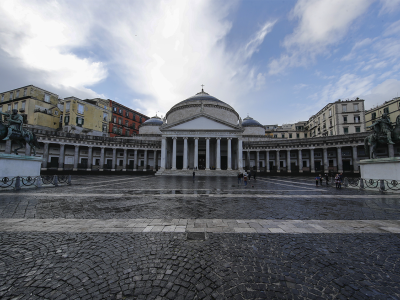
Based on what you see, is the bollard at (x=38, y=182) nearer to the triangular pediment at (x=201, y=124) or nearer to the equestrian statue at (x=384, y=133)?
the triangular pediment at (x=201, y=124)

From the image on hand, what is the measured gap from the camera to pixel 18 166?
12805 mm

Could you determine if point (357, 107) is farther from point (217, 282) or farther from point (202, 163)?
point (217, 282)

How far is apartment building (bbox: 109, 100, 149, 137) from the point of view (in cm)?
A: 5334

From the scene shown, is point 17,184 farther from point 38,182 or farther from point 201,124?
point 201,124

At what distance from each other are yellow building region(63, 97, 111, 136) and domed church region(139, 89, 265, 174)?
11852 mm

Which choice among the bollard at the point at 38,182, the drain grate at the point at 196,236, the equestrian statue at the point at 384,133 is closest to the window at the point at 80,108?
the bollard at the point at 38,182

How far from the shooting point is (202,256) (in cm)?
332

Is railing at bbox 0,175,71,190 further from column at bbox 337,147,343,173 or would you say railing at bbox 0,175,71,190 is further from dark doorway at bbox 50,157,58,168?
column at bbox 337,147,343,173

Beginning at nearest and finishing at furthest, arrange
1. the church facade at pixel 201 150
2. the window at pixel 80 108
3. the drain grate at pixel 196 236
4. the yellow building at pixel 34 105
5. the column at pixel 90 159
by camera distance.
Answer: the drain grate at pixel 196 236 → the church facade at pixel 201 150 → the yellow building at pixel 34 105 → the column at pixel 90 159 → the window at pixel 80 108

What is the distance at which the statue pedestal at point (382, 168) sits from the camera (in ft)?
40.1

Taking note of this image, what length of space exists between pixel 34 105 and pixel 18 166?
3519cm

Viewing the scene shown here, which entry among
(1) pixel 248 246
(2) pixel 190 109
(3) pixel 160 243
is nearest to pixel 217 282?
(1) pixel 248 246

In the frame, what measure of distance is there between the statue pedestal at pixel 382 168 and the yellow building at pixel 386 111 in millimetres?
33271

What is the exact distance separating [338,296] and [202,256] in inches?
79.9
